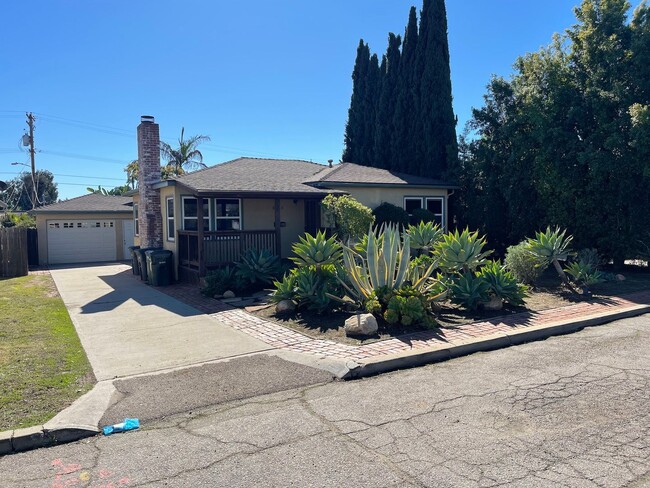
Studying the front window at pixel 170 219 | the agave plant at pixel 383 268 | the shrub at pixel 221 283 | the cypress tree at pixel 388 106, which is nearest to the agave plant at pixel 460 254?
the agave plant at pixel 383 268

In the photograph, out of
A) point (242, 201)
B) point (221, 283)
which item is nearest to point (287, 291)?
point (221, 283)

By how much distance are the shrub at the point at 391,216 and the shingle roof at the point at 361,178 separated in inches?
39.6

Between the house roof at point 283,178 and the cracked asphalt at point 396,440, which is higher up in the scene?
the house roof at point 283,178

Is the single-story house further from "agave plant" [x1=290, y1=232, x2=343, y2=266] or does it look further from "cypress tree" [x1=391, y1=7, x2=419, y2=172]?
"cypress tree" [x1=391, y1=7, x2=419, y2=172]

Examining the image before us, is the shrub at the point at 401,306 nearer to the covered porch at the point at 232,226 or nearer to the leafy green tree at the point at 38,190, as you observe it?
the covered porch at the point at 232,226

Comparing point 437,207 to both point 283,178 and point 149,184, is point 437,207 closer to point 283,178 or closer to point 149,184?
point 283,178

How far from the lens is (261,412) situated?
5145 mm

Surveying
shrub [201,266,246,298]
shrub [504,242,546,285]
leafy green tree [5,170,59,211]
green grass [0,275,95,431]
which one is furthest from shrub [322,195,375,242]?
leafy green tree [5,170,59,211]

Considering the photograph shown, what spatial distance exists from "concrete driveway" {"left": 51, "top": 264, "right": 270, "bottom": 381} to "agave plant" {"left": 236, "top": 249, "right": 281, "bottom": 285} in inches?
72.8

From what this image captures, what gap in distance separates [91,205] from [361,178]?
49.1 ft

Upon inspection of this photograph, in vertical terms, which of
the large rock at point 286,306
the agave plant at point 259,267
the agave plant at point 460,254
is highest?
the agave plant at point 460,254

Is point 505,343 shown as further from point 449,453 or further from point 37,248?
point 37,248

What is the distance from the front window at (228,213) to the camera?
16141mm

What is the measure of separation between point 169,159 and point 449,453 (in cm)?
3727
